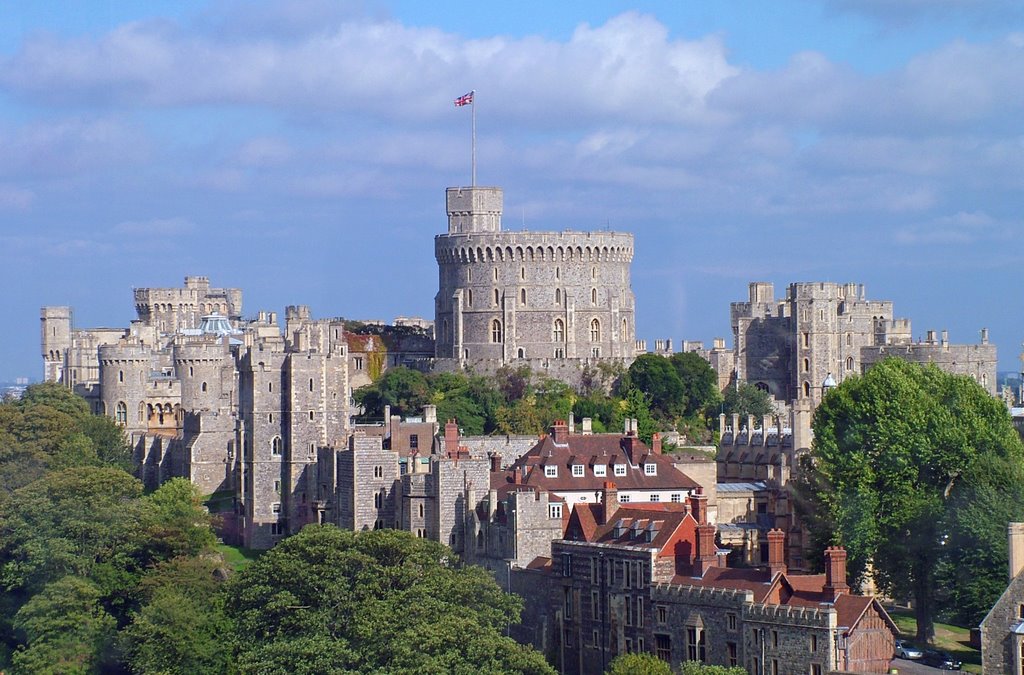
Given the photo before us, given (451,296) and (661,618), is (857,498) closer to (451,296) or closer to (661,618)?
(661,618)

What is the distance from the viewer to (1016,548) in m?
79.8

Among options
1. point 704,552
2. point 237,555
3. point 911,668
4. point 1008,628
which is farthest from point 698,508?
point 237,555

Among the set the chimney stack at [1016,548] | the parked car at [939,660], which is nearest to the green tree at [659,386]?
the parked car at [939,660]

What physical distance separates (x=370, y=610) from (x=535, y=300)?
74464 millimetres

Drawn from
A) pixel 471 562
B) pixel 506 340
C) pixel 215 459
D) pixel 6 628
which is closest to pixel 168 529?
pixel 6 628

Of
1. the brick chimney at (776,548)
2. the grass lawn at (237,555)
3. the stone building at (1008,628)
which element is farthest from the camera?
the grass lawn at (237,555)

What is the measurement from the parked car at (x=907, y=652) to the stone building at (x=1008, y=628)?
371 centimetres

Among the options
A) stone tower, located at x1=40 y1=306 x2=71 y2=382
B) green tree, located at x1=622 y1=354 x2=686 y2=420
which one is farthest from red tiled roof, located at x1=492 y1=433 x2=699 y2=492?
stone tower, located at x1=40 y1=306 x2=71 y2=382

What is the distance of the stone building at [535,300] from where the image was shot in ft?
518

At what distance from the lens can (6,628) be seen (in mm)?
106000

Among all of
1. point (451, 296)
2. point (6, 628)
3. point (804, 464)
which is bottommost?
point (6, 628)

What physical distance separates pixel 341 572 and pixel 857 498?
20.3 meters

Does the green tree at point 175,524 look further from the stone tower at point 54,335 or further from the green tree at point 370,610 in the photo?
the stone tower at point 54,335

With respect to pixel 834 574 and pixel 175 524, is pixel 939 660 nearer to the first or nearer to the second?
pixel 834 574
